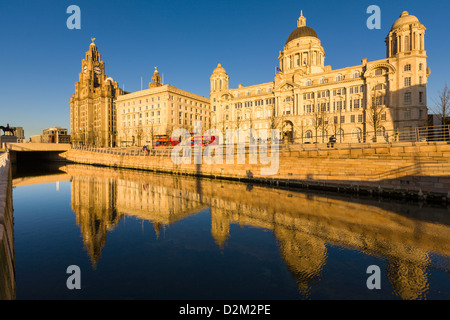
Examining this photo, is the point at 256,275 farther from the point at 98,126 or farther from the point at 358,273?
the point at 98,126

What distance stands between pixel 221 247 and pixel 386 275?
7.22 metres

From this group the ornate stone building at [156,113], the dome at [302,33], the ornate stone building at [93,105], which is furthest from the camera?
the ornate stone building at [93,105]

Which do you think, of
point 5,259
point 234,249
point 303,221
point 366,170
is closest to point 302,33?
point 366,170

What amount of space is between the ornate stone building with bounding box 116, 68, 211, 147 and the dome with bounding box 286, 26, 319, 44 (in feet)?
160

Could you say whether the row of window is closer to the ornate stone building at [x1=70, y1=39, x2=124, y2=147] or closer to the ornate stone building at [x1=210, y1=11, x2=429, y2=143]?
the ornate stone building at [x1=210, y1=11, x2=429, y2=143]

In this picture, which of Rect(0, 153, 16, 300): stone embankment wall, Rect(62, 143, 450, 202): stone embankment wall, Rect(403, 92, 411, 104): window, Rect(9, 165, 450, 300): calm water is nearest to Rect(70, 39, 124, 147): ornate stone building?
Rect(62, 143, 450, 202): stone embankment wall

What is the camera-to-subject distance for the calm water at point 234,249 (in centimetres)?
793

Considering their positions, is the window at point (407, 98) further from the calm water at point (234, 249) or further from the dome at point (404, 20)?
the calm water at point (234, 249)

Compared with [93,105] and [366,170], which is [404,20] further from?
[93,105]

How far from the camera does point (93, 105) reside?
148 m

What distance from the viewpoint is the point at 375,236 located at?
1249 centimetres

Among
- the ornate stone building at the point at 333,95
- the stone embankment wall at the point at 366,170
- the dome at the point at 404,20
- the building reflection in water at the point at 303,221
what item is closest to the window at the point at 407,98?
the ornate stone building at the point at 333,95

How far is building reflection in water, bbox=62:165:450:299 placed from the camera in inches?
376

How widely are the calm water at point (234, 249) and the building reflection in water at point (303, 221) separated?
0.07 metres
